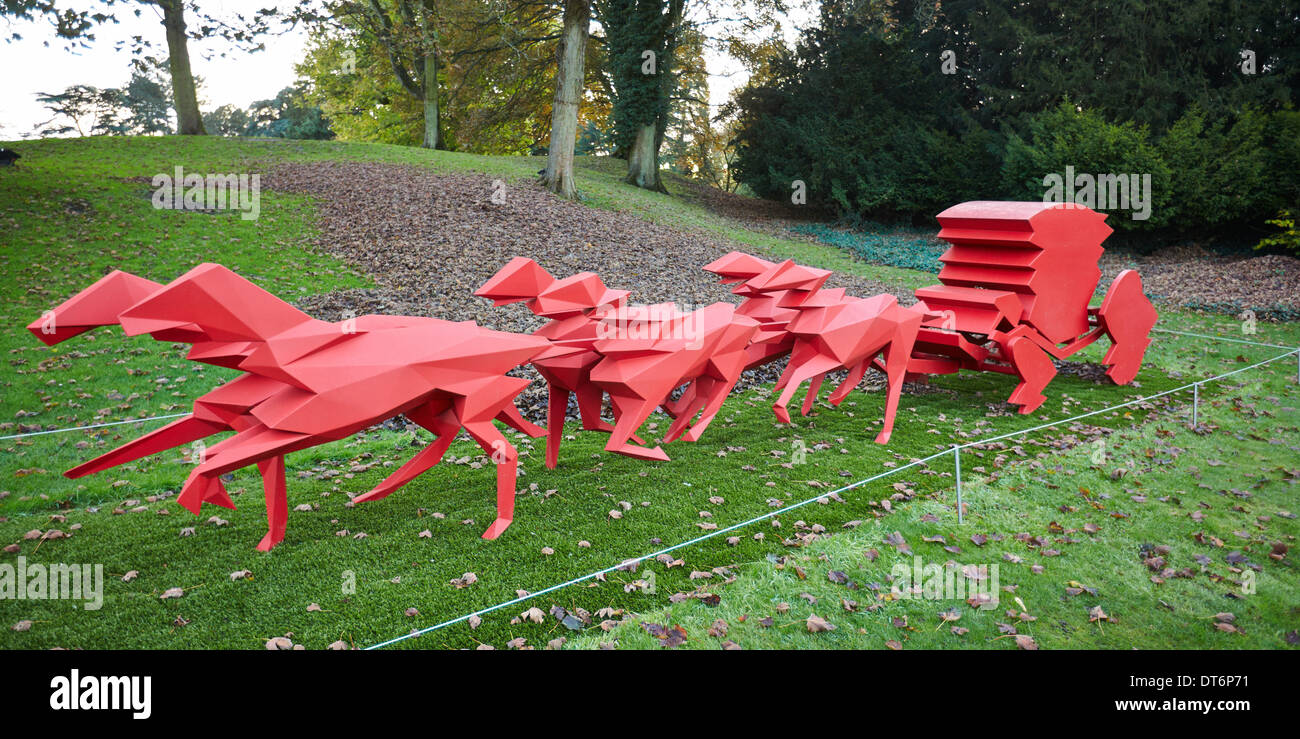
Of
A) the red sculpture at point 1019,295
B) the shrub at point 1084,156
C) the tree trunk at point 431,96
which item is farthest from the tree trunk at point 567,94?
the shrub at point 1084,156

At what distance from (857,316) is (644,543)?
8.44 ft

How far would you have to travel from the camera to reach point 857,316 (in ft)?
18.3

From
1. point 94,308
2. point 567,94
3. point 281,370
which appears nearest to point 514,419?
point 281,370

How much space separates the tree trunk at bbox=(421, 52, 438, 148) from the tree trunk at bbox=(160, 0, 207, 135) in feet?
21.1

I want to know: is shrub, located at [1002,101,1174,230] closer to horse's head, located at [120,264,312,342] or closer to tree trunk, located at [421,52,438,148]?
tree trunk, located at [421,52,438,148]

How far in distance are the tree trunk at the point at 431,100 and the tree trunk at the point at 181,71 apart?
21.1 feet

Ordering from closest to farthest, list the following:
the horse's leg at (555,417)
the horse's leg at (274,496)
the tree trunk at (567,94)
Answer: the horse's leg at (274,496) < the horse's leg at (555,417) < the tree trunk at (567,94)

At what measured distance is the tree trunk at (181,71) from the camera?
16.2 meters

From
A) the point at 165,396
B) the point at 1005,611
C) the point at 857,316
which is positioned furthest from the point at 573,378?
the point at 165,396

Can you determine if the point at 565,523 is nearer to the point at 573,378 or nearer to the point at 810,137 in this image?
the point at 573,378

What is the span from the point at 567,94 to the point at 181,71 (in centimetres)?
1008

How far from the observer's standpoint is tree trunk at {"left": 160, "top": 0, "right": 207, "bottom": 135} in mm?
16189

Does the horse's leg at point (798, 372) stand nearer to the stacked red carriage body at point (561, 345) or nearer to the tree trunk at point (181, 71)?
the stacked red carriage body at point (561, 345)

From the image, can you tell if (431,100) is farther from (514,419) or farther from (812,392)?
(514,419)
